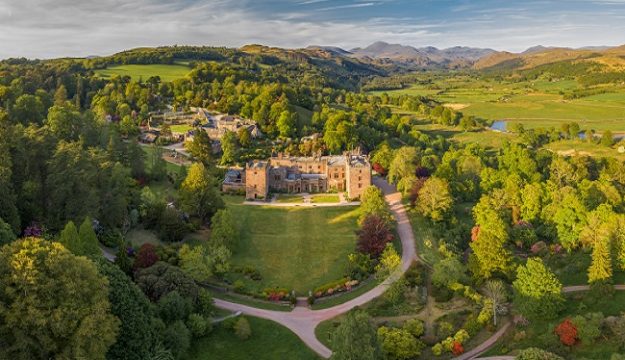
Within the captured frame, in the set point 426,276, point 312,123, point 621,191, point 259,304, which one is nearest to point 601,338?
point 426,276

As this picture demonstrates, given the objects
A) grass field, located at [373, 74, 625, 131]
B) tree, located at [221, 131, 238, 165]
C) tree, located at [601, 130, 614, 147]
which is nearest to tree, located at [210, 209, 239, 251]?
tree, located at [221, 131, 238, 165]

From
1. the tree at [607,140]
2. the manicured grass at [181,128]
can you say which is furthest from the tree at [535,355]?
the tree at [607,140]

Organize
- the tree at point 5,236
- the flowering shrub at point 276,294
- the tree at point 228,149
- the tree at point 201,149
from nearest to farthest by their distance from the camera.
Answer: the tree at point 5,236 → the flowering shrub at point 276,294 → the tree at point 201,149 → the tree at point 228,149

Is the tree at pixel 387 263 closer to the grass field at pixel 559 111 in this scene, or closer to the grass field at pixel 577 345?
the grass field at pixel 577 345

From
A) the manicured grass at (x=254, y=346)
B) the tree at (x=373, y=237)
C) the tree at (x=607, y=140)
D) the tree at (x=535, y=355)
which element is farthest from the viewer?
the tree at (x=607, y=140)

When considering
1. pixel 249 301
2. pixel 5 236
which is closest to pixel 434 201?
pixel 249 301

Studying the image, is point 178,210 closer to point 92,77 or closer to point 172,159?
point 172,159

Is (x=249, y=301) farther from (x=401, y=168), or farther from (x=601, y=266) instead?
(x=401, y=168)
